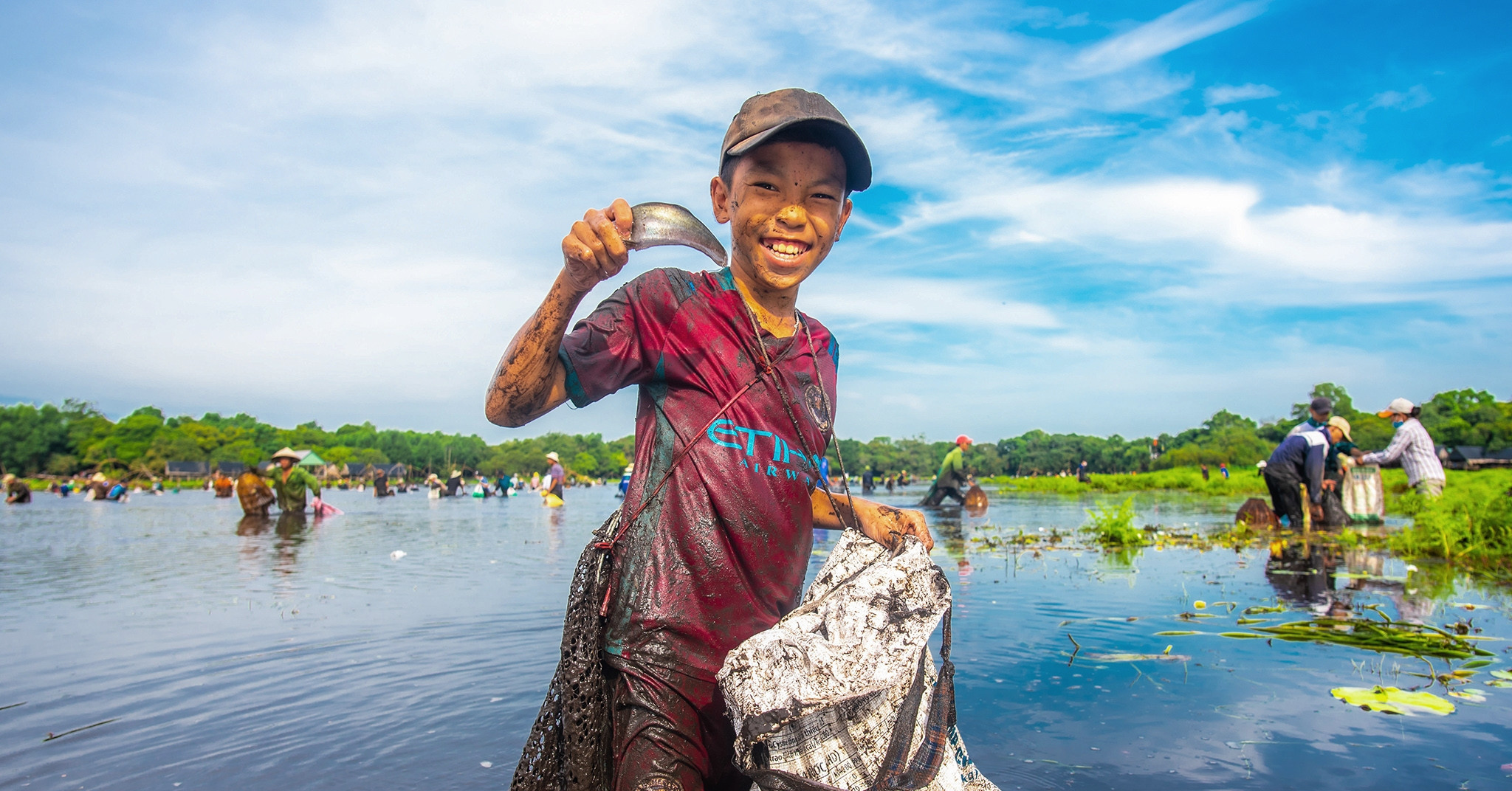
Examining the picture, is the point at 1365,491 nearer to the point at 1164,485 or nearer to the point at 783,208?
the point at 783,208

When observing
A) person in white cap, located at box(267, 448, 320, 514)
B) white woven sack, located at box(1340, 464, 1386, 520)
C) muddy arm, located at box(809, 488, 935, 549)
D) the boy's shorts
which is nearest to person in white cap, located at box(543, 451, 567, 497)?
person in white cap, located at box(267, 448, 320, 514)

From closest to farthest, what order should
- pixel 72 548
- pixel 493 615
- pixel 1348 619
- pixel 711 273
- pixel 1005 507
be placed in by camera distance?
1. pixel 711 273
2. pixel 1348 619
3. pixel 493 615
4. pixel 72 548
5. pixel 1005 507

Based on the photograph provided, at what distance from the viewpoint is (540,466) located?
321 feet

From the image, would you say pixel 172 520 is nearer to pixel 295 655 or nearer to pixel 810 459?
pixel 295 655

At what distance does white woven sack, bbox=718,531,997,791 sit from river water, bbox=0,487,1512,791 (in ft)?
6.45

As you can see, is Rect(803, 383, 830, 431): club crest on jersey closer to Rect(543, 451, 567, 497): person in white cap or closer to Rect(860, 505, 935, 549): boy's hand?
Rect(860, 505, 935, 549): boy's hand

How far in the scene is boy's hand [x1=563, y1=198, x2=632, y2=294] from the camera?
58.3 inches

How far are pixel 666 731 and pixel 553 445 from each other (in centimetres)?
13302

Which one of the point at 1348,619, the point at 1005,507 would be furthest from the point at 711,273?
the point at 1005,507

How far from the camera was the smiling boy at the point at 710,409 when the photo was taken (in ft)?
5.10

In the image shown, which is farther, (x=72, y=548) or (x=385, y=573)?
(x=72, y=548)

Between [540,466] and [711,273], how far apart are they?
328ft

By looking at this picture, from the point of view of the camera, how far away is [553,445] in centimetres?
13012

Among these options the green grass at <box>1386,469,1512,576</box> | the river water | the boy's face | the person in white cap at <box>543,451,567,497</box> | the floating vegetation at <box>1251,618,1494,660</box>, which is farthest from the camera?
the person in white cap at <box>543,451,567,497</box>
